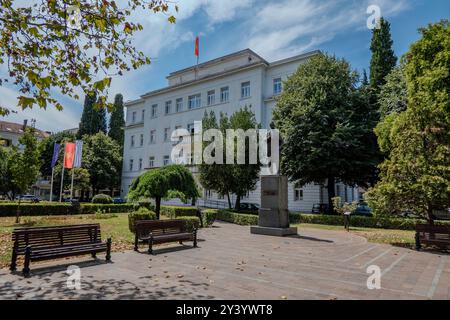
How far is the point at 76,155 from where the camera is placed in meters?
31.0

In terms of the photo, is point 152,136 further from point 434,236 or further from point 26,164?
point 434,236

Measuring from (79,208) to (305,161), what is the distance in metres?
19.0

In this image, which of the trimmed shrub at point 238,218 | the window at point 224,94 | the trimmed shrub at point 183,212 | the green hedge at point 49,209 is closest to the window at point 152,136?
the window at point 224,94

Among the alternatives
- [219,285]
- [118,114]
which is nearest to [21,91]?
[219,285]

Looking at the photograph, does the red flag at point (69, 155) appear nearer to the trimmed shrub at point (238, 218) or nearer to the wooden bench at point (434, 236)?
the trimmed shrub at point (238, 218)

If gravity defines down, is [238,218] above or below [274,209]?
below

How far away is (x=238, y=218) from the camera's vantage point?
22484mm

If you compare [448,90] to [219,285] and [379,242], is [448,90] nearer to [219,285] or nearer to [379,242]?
[379,242]

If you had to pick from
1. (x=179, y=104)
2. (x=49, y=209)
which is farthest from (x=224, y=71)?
(x=49, y=209)

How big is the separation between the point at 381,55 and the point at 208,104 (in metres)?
21.2

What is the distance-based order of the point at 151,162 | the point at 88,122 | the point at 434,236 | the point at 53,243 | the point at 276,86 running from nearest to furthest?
the point at 53,243, the point at 434,236, the point at 276,86, the point at 151,162, the point at 88,122

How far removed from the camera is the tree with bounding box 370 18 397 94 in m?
34.8

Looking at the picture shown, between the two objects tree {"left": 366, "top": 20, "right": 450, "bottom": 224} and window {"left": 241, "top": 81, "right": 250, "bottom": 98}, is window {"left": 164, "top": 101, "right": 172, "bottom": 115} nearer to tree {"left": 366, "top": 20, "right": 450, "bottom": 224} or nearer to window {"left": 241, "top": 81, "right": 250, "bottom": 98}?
window {"left": 241, "top": 81, "right": 250, "bottom": 98}

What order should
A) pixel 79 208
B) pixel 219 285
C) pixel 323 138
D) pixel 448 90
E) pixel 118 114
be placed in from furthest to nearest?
pixel 118 114 → pixel 79 208 → pixel 323 138 → pixel 448 90 → pixel 219 285
